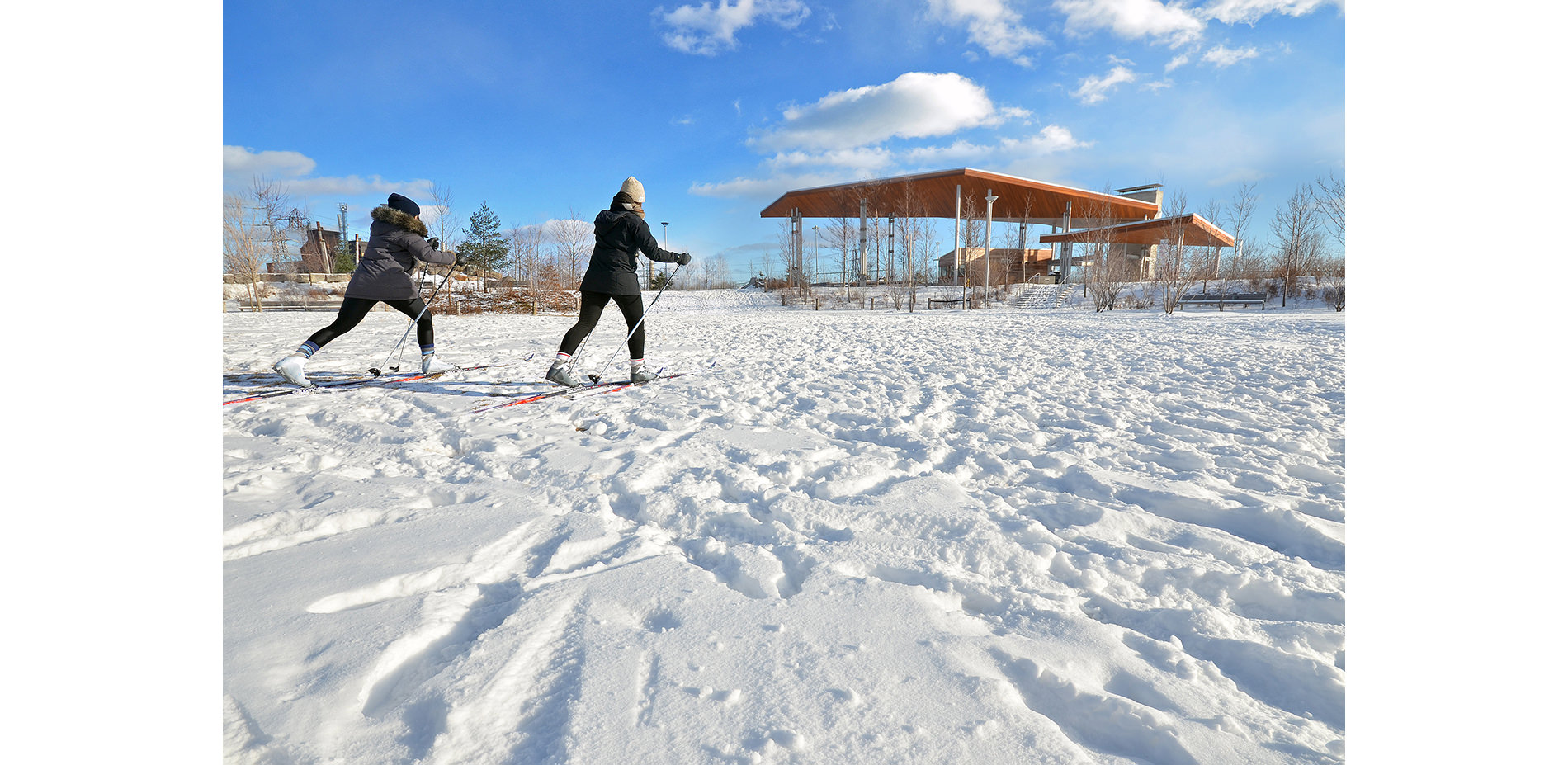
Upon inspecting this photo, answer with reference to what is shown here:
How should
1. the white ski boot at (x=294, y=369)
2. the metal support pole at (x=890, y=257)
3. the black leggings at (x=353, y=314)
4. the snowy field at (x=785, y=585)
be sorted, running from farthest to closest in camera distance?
1. the metal support pole at (x=890, y=257)
2. the black leggings at (x=353, y=314)
3. the white ski boot at (x=294, y=369)
4. the snowy field at (x=785, y=585)

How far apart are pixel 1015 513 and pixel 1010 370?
3647mm

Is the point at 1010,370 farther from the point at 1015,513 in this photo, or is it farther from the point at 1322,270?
the point at 1322,270

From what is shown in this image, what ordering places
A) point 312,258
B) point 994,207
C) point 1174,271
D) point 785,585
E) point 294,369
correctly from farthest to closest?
point 312,258 → point 994,207 → point 1174,271 → point 294,369 → point 785,585

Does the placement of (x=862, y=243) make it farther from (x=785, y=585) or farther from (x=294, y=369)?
(x=785, y=585)

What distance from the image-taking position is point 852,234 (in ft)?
89.8

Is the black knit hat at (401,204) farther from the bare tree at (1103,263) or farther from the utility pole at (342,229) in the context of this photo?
the utility pole at (342,229)

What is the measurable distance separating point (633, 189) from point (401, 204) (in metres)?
1.87

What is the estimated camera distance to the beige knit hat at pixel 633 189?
4.64 meters

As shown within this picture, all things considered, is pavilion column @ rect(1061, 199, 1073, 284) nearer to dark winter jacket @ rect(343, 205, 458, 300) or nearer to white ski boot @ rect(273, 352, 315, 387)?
dark winter jacket @ rect(343, 205, 458, 300)

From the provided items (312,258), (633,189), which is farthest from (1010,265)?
(312,258)

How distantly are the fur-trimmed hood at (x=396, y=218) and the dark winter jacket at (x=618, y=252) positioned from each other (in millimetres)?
1288

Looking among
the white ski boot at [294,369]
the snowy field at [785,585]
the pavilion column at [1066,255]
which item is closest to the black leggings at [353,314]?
the white ski boot at [294,369]

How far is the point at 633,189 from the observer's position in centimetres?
468
